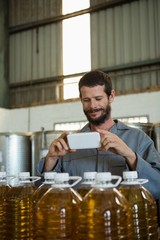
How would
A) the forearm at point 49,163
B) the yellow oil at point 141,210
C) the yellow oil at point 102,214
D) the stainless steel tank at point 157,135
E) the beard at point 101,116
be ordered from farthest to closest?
the stainless steel tank at point 157,135 < the beard at point 101,116 < the forearm at point 49,163 < the yellow oil at point 141,210 < the yellow oil at point 102,214

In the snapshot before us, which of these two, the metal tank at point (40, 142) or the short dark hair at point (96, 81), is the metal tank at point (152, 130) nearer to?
the metal tank at point (40, 142)

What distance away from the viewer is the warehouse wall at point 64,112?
19.2 feet

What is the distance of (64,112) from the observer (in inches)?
269

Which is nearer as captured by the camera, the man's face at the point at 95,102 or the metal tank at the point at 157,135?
the man's face at the point at 95,102

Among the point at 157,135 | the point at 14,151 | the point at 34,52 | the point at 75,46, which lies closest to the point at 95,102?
the point at 157,135

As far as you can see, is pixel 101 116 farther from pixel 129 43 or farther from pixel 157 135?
pixel 129 43

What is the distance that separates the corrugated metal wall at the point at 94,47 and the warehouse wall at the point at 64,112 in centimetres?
19

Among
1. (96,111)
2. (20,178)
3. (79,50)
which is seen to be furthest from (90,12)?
(20,178)

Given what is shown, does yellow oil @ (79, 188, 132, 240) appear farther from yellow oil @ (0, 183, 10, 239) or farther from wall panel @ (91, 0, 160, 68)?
wall panel @ (91, 0, 160, 68)

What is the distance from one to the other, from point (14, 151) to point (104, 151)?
3.41 meters

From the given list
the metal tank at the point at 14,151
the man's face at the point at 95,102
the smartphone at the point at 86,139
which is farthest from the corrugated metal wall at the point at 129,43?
the smartphone at the point at 86,139

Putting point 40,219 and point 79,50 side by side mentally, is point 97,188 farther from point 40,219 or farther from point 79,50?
point 79,50

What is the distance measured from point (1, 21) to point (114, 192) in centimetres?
759

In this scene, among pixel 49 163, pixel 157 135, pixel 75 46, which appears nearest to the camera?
pixel 49 163
